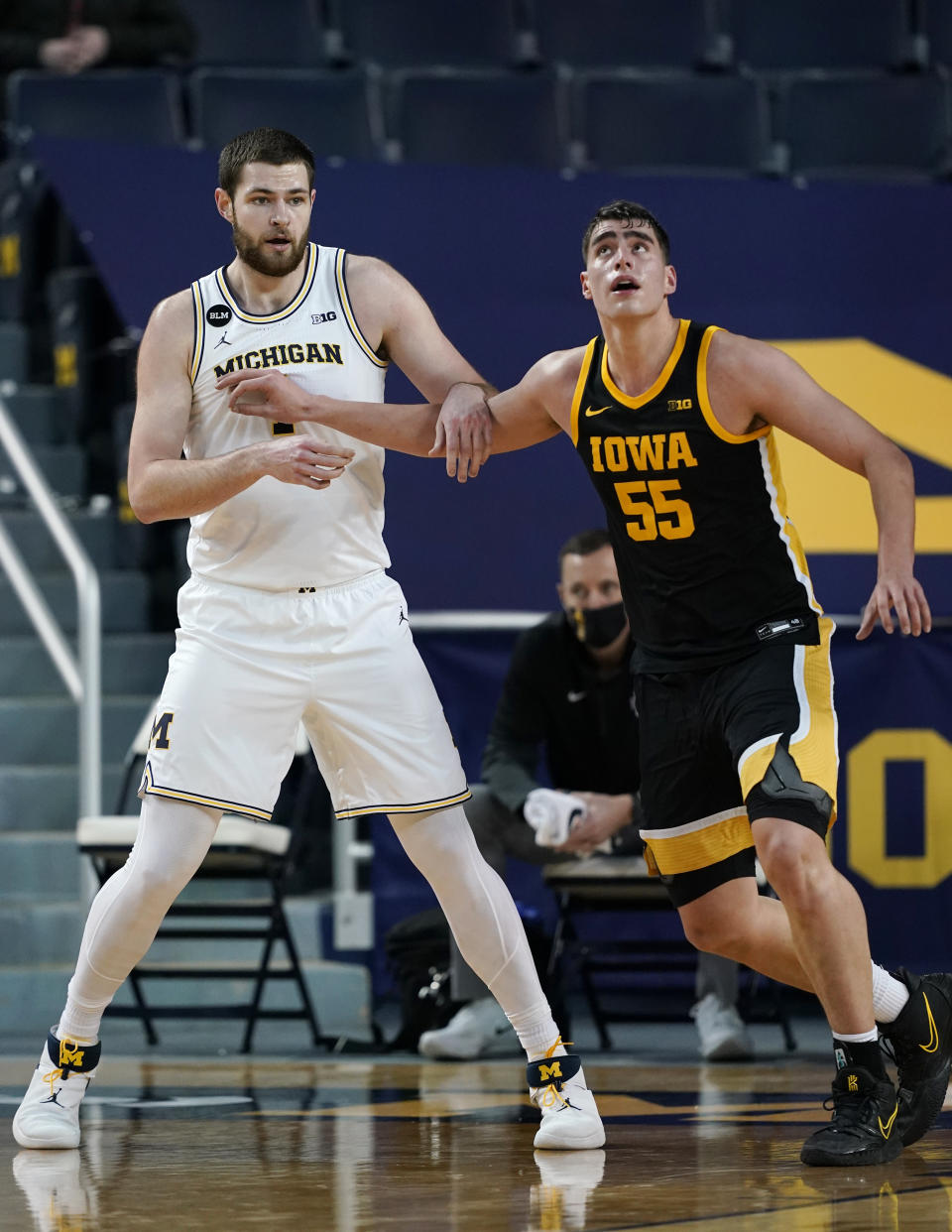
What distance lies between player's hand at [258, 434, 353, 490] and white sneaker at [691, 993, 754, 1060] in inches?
99.7

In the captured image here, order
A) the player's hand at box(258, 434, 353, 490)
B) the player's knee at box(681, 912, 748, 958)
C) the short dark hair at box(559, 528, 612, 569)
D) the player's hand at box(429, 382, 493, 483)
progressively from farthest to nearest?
the short dark hair at box(559, 528, 612, 569) → the player's knee at box(681, 912, 748, 958) → the player's hand at box(429, 382, 493, 483) → the player's hand at box(258, 434, 353, 490)

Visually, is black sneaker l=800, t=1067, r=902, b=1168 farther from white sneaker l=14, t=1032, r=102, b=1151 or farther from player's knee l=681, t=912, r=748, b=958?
white sneaker l=14, t=1032, r=102, b=1151

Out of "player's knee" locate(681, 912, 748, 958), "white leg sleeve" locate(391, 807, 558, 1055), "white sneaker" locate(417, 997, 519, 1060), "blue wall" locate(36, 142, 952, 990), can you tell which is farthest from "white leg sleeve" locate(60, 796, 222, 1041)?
"blue wall" locate(36, 142, 952, 990)

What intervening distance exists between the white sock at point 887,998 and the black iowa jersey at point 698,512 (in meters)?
0.72

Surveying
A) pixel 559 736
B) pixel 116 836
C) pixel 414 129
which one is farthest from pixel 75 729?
pixel 414 129

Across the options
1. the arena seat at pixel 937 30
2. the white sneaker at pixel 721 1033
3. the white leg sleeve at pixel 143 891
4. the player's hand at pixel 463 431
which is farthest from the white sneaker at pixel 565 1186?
the arena seat at pixel 937 30

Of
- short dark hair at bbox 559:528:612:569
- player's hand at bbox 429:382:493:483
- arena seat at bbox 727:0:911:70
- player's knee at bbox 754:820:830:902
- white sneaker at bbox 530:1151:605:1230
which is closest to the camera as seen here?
white sneaker at bbox 530:1151:605:1230

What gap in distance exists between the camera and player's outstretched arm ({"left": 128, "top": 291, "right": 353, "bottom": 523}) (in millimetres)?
3723

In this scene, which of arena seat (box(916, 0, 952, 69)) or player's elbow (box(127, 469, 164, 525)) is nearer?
player's elbow (box(127, 469, 164, 525))

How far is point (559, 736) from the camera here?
6.00m

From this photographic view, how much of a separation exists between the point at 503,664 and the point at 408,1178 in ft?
9.71

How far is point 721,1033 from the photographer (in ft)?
18.3

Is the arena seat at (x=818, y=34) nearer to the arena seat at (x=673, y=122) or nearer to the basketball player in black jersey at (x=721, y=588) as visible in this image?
the arena seat at (x=673, y=122)

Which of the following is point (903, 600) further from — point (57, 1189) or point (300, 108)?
point (300, 108)
